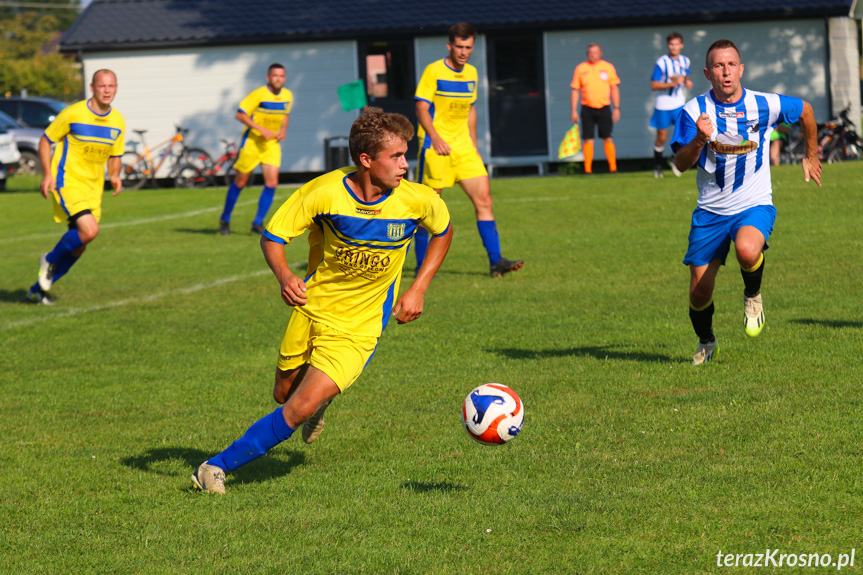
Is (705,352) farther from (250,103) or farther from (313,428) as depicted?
(250,103)

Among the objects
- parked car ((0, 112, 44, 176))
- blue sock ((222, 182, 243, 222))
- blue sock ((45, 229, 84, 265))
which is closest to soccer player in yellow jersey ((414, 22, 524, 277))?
blue sock ((45, 229, 84, 265))

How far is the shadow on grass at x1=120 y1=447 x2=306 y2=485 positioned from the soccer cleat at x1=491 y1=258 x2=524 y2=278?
18.9 ft

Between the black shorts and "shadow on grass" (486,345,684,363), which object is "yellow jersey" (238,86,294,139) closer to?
the black shorts

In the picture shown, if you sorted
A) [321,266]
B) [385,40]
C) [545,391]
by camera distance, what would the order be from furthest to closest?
[385,40] < [545,391] < [321,266]

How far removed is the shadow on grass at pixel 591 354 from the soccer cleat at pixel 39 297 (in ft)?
18.2

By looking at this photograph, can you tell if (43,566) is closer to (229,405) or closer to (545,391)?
(229,405)

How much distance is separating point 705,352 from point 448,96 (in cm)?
515

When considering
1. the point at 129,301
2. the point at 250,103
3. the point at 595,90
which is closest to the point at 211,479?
the point at 129,301

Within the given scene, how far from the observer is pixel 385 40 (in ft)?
84.5

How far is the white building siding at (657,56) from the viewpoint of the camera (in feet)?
81.9

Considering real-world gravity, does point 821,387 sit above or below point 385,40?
below

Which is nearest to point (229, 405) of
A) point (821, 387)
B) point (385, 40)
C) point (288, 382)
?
point (288, 382)

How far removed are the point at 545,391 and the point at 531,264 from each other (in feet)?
18.2

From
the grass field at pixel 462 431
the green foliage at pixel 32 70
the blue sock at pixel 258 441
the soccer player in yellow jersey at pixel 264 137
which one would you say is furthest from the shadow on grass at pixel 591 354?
the green foliage at pixel 32 70
